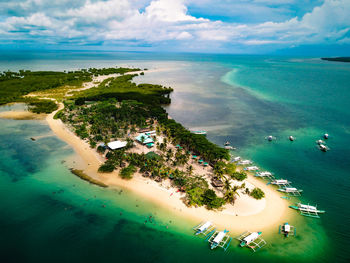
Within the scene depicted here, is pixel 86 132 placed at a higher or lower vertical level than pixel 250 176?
higher

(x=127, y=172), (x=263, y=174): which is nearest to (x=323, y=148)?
(x=263, y=174)

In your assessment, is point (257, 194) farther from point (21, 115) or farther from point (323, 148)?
point (21, 115)

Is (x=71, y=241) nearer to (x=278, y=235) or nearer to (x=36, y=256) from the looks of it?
(x=36, y=256)

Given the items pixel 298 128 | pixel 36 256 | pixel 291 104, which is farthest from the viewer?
pixel 291 104

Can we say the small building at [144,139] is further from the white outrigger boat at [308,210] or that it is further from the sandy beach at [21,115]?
the sandy beach at [21,115]

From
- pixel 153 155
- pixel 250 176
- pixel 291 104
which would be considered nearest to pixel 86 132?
pixel 153 155
